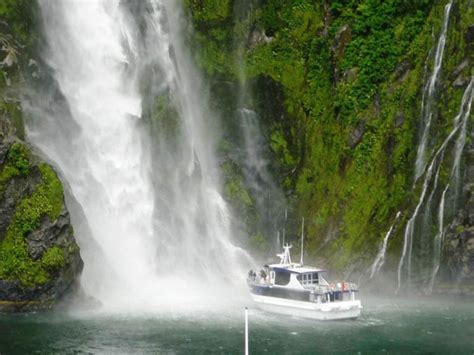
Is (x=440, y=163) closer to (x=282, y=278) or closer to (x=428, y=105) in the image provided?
(x=428, y=105)

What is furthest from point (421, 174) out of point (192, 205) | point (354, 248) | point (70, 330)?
point (70, 330)

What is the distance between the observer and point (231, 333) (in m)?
40.1

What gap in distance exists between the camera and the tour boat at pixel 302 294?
149 ft

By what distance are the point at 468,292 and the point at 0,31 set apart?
33731mm

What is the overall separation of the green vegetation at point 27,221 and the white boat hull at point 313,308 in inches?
489

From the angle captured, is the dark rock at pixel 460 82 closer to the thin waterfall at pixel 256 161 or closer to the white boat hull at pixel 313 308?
the thin waterfall at pixel 256 161

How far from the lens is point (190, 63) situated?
200 ft

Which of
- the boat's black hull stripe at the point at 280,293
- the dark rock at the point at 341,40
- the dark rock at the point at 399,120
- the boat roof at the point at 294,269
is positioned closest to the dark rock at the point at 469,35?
the dark rock at the point at 399,120

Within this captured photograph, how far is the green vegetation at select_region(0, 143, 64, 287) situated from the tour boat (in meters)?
12.1

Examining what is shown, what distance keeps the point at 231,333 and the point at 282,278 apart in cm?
888

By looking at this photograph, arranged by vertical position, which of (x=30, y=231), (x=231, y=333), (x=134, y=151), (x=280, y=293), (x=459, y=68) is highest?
(x=459, y=68)

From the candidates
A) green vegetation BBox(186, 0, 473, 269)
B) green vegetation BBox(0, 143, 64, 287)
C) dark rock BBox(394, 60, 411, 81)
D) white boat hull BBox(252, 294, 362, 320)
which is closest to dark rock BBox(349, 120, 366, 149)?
green vegetation BBox(186, 0, 473, 269)

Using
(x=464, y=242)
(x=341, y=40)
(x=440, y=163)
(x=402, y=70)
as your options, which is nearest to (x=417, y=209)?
(x=440, y=163)

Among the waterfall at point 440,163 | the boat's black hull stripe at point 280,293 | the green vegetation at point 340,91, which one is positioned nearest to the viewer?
the boat's black hull stripe at point 280,293
